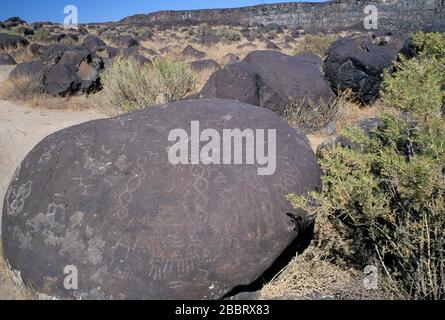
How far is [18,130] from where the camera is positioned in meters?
6.51

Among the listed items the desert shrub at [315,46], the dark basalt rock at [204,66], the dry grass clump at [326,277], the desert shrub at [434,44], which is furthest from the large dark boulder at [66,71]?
the desert shrub at [315,46]

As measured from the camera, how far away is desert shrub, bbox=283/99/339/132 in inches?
260

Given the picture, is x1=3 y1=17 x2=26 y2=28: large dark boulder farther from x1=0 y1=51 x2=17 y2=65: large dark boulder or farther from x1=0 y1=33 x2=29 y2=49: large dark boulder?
x1=0 y1=51 x2=17 y2=65: large dark boulder

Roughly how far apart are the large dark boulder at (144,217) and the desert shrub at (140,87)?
4239 mm

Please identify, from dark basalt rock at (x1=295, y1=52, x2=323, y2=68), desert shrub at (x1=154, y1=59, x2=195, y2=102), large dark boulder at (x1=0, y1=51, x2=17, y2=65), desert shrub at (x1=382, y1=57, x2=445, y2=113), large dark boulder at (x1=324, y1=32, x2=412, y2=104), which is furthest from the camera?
large dark boulder at (x1=0, y1=51, x2=17, y2=65)

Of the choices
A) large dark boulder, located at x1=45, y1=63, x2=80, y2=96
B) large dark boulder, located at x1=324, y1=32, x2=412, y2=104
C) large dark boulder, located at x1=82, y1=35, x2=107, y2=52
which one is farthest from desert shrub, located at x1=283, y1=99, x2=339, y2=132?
large dark boulder, located at x1=82, y1=35, x2=107, y2=52

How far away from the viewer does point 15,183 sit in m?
3.12

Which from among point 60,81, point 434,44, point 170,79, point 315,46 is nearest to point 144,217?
point 434,44

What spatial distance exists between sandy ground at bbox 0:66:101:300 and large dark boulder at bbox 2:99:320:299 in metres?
0.49

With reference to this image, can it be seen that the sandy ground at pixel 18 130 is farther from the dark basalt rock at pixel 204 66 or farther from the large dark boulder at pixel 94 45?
the large dark boulder at pixel 94 45

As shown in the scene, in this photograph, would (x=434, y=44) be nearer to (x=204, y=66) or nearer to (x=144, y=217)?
(x=144, y=217)

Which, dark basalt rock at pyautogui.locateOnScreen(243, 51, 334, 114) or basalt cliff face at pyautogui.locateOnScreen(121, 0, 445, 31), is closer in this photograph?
dark basalt rock at pyautogui.locateOnScreen(243, 51, 334, 114)

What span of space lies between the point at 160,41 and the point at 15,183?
22945 millimetres

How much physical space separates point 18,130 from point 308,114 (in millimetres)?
4721
